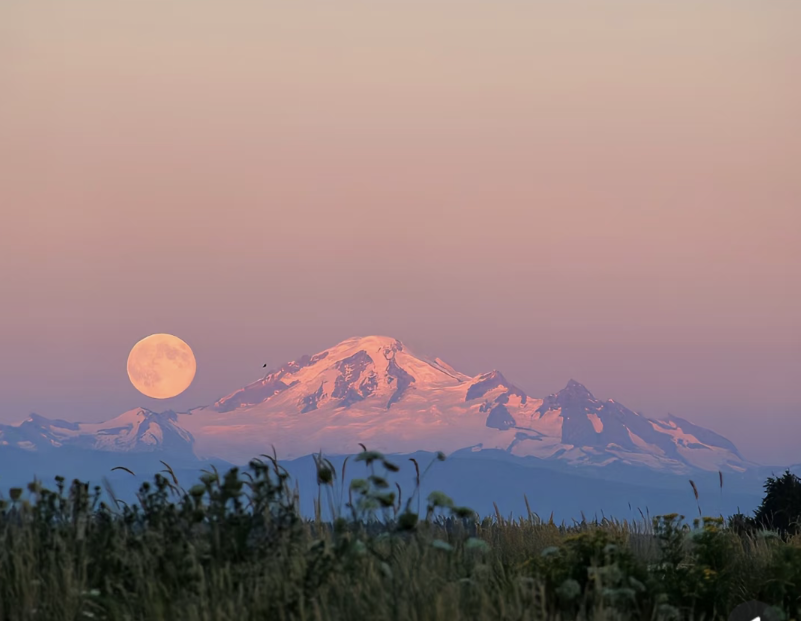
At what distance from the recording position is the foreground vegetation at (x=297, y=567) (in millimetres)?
7832

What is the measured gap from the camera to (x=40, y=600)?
8555 mm

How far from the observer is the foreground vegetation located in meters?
7.83

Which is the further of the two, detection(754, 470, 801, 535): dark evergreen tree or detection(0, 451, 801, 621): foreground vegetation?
detection(754, 470, 801, 535): dark evergreen tree

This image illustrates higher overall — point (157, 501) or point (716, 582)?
point (157, 501)

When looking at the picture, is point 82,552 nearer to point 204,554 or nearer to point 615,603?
point 204,554

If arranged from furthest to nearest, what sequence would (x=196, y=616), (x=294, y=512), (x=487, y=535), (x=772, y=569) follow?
1. (x=487, y=535)
2. (x=772, y=569)
3. (x=294, y=512)
4. (x=196, y=616)

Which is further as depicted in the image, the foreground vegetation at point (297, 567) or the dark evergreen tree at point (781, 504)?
the dark evergreen tree at point (781, 504)

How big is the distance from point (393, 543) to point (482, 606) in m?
2.74

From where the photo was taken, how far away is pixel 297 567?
8016 mm

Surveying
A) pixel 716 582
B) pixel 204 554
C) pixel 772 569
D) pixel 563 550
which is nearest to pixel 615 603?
pixel 563 550

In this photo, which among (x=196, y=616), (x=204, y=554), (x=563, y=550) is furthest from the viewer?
(x=563, y=550)

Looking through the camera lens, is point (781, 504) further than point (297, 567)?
Yes

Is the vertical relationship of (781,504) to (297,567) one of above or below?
below

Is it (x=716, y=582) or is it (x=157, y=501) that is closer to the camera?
(x=157, y=501)
